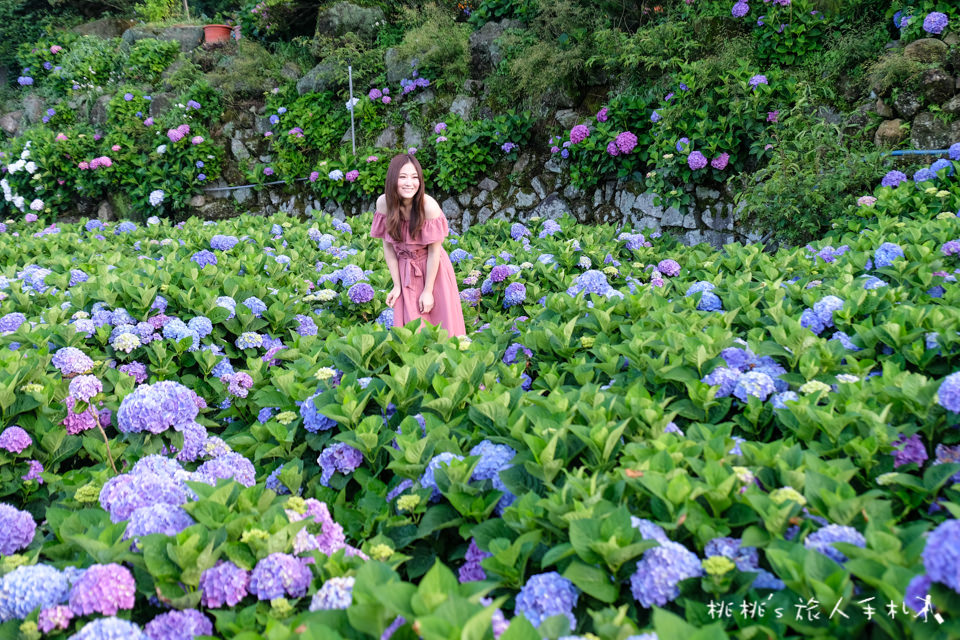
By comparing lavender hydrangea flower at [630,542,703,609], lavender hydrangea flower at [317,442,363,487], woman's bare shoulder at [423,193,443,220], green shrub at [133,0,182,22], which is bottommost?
lavender hydrangea flower at [317,442,363,487]

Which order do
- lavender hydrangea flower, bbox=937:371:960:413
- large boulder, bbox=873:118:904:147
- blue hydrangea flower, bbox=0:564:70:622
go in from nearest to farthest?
blue hydrangea flower, bbox=0:564:70:622 < lavender hydrangea flower, bbox=937:371:960:413 < large boulder, bbox=873:118:904:147

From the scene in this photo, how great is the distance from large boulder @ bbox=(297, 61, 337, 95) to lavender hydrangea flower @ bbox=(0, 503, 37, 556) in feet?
27.7

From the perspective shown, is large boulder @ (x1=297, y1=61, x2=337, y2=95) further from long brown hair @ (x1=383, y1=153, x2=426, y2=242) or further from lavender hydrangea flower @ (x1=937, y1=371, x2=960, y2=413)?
lavender hydrangea flower @ (x1=937, y1=371, x2=960, y2=413)

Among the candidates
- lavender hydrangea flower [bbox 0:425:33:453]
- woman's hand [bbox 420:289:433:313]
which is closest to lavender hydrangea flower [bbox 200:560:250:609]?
lavender hydrangea flower [bbox 0:425:33:453]

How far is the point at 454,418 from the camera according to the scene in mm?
1687

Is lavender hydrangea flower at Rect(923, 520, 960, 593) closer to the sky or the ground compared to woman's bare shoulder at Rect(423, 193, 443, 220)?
closer to the sky

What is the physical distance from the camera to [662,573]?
3.33 feet

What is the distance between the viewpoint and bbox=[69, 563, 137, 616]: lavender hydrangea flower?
1.08 meters

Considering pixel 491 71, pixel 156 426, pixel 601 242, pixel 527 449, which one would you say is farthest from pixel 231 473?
pixel 491 71

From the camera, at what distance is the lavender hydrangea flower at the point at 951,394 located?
4.38ft

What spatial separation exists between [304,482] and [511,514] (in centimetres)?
71

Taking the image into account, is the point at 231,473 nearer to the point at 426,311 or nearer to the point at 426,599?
the point at 426,599

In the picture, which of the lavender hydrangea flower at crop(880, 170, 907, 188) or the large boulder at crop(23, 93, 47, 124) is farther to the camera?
the large boulder at crop(23, 93, 47, 124)

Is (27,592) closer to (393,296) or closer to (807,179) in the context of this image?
(393,296)
